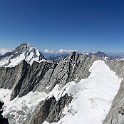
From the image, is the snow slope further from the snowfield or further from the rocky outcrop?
the rocky outcrop

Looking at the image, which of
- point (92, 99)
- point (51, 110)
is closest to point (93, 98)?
point (92, 99)

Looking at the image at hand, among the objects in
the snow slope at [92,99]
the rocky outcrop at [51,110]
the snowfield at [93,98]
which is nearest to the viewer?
the snow slope at [92,99]

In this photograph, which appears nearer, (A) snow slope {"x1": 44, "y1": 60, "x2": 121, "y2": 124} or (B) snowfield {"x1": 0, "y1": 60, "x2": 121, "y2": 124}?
(A) snow slope {"x1": 44, "y1": 60, "x2": 121, "y2": 124}

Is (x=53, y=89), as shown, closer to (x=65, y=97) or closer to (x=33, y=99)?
(x=33, y=99)

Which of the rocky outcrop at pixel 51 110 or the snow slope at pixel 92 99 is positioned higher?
the snow slope at pixel 92 99

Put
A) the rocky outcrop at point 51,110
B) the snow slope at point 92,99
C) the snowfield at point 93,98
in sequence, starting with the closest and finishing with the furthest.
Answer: the snow slope at point 92,99 → the snowfield at point 93,98 → the rocky outcrop at point 51,110

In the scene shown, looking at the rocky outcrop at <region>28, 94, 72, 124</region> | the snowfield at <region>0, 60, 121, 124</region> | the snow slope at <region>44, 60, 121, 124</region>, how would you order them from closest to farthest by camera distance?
the snow slope at <region>44, 60, 121, 124</region> < the snowfield at <region>0, 60, 121, 124</region> < the rocky outcrop at <region>28, 94, 72, 124</region>

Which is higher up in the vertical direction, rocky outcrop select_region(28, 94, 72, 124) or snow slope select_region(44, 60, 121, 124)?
snow slope select_region(44, 60, 121, 124)

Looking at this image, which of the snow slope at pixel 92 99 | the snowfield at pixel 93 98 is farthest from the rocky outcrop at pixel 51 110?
the snow slope at pixel 92 99

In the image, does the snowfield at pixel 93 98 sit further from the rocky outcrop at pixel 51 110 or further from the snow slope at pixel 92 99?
the rocky outcrop at pixel 51 110

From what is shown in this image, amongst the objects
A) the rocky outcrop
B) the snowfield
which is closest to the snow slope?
the snowfield

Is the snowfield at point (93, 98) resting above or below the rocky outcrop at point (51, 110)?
above

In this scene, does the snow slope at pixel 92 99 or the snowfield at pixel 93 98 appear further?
the snowfield at pixel 93 98
